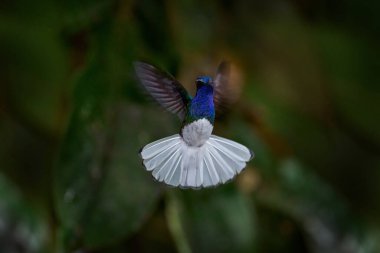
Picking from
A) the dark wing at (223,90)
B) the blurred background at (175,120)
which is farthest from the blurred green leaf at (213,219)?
the dark wing at (223,90)

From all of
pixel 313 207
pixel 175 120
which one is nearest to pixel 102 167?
pixel 175 120

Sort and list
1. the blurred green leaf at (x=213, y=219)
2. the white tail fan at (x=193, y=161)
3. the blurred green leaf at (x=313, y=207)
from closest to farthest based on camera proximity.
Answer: the white tail fan at (x=193, y=161), the blurred green leaf at (x=213, y=219), the blurred green leaf at (x=313, y=207)

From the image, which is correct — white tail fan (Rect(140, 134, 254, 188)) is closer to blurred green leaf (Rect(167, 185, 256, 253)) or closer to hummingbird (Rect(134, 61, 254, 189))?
hummingbird (Rect(134, 61, 254, 189))

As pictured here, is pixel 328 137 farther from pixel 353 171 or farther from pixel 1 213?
pixel 1 213


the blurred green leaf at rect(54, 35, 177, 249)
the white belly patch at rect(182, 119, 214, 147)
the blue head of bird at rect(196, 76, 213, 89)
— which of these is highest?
the blue head of bird at rect(196, 76, 213, 89)

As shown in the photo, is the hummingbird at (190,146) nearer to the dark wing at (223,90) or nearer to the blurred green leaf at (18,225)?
the dark wing at (223,90)

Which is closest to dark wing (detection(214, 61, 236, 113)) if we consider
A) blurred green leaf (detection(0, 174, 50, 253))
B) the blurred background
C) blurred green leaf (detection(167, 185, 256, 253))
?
the blurred background

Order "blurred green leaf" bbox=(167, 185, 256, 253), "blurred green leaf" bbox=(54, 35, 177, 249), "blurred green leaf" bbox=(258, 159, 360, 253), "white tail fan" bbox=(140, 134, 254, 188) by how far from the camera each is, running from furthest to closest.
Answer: "blurred green leaf" bbox=(258, 159, 360, 253) → "blurred green leaf" bbox=(167, 185, 256, 253) → "blurred green leaf" bbox=(54, 35, 177, 249) → "white tail fan" bbox=(140, 134, 254, 188)

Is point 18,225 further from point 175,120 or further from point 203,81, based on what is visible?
point 203,81
